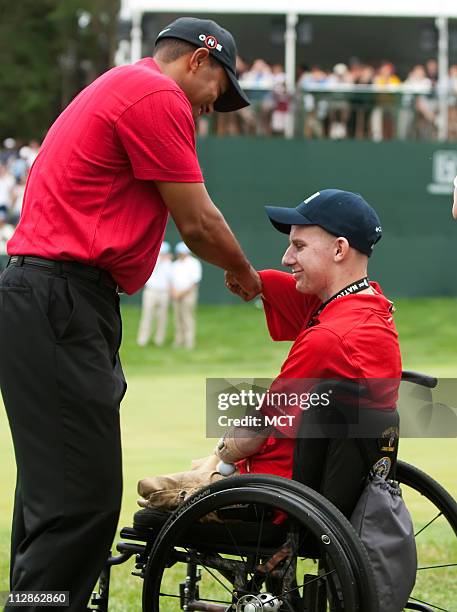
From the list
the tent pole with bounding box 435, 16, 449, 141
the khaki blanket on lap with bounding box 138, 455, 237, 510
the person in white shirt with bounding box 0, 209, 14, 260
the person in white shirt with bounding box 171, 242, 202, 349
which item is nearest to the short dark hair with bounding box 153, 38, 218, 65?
the khaki blanket on lap with bounding box 138, 455, 237, 510

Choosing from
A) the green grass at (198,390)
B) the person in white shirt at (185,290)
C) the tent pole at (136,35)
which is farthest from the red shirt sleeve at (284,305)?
the tent pole at (136,35)

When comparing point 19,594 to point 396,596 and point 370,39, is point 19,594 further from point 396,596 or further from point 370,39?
point 370,39

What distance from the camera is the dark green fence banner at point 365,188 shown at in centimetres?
2536

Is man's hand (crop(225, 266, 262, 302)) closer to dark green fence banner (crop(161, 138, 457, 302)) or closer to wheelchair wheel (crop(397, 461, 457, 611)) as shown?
wheelchair wheel (crop(397, 461, 457, 611))

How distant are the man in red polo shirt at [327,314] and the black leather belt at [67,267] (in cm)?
57

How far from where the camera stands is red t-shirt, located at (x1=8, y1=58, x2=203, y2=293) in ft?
11.9

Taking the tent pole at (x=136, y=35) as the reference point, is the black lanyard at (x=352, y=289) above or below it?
below

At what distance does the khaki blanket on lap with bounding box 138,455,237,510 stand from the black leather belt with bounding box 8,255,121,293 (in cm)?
67

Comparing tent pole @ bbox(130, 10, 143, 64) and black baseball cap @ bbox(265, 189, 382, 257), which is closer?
black baseball cap @ bbox(265, 189, 382, 257)

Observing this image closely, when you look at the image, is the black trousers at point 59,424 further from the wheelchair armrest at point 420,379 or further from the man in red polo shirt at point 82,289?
the wheelchair armrest at point 420,379

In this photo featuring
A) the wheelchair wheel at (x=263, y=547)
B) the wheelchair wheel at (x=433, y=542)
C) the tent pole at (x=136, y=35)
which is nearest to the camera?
the wheelchair wheel at (x=263, y=547)

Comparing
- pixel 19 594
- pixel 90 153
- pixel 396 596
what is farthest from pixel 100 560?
pixel 90 153

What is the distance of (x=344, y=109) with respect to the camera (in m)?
24.8

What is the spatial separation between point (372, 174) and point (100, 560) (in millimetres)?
22440
